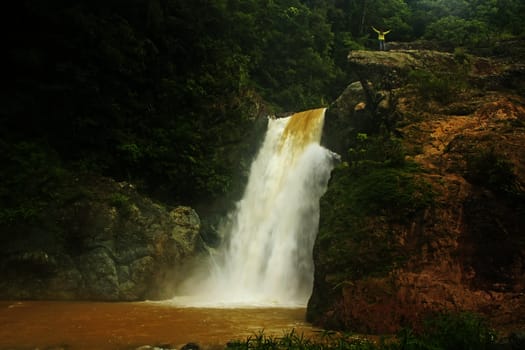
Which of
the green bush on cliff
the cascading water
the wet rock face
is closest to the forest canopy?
the cascading water

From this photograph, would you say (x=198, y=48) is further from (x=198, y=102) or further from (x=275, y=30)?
(x=275, y=30)

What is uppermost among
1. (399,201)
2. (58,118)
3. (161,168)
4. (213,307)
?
(58,118)

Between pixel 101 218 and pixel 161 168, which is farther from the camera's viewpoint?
pixel 161 168

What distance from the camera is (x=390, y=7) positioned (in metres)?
32.1

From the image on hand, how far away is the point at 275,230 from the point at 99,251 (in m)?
5.19

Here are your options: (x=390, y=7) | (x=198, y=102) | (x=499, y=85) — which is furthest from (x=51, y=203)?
(x=390, y=7)

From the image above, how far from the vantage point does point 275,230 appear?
13.6 m

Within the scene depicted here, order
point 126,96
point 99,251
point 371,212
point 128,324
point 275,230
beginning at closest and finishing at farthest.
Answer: point 128,324 < point 371,212 < point 99,251 < point 275,230 < point 126,96

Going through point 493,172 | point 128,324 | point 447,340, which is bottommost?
point 128,324

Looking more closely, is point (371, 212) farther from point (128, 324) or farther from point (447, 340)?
point (128, 324)

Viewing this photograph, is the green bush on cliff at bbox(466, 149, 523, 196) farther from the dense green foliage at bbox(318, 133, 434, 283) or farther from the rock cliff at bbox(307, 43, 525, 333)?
the dense green foliage at bbox(318, 133, 434, 283)

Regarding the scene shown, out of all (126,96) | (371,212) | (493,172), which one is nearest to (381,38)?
(126,96)

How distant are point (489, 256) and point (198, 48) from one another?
13160 mm

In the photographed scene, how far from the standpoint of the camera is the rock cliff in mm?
6695
